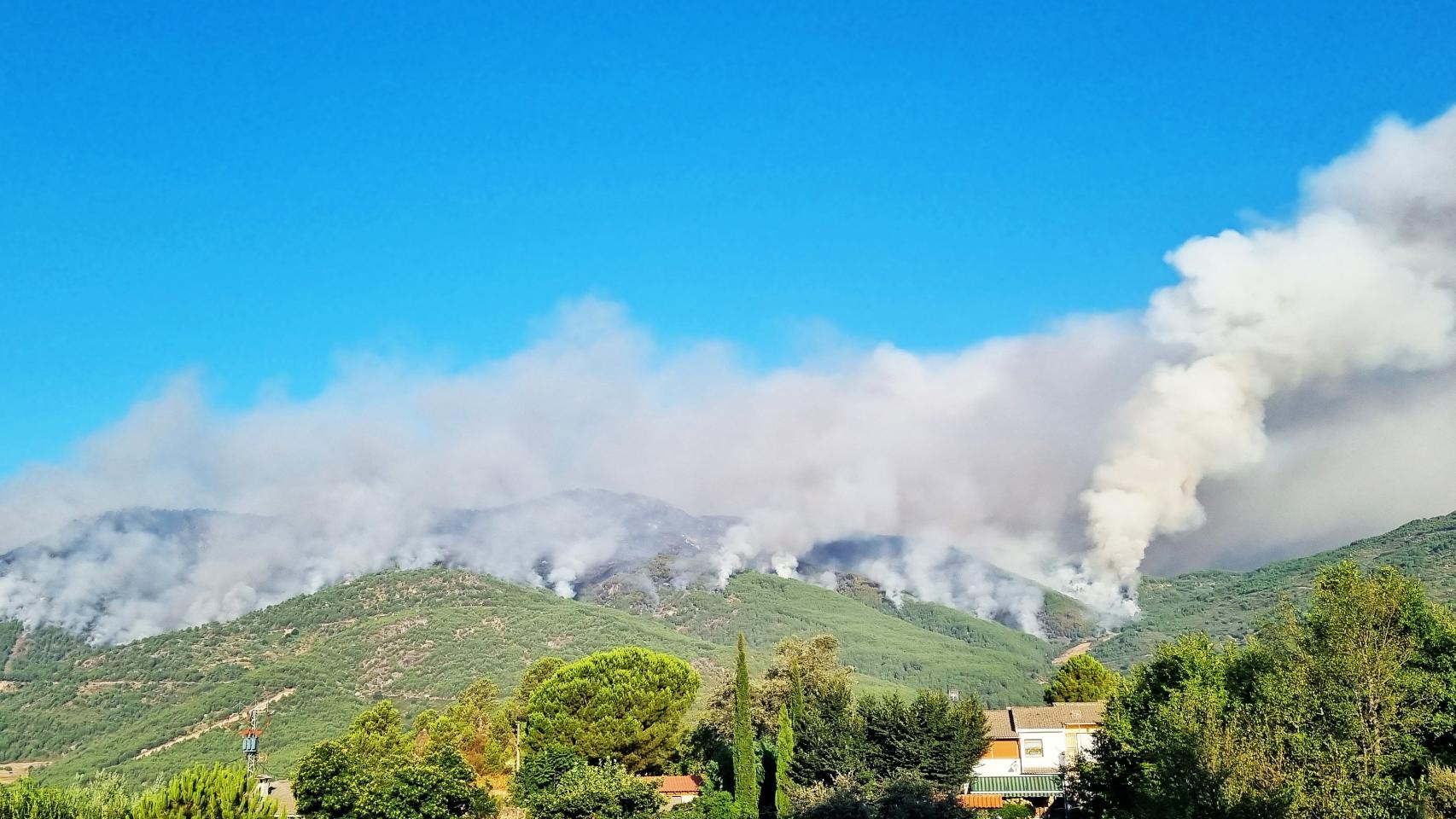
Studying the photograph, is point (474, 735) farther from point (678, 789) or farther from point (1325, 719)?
point (1325, 719)

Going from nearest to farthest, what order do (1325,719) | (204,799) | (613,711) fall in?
(1325,719), (204,799), (613,711)

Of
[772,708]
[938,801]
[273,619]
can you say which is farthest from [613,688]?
[273,619]

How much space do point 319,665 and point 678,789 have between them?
9273 centimetres

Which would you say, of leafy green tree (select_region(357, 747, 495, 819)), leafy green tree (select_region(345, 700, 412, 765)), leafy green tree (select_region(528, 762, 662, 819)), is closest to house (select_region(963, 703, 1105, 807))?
leafy green tree (select_region(528, 762, 662, 819))

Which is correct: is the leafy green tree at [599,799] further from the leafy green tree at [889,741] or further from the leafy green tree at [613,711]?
the leafy green tree at [889,741]

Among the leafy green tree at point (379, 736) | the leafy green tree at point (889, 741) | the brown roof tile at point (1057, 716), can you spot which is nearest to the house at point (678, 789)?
the leafy green tree at point (889, 741)

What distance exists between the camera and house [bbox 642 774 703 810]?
61.8 metres

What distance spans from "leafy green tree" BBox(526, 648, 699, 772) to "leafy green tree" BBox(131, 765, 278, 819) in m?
32.5

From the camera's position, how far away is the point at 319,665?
454 feet

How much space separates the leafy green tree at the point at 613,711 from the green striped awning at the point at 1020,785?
21393 millimetres

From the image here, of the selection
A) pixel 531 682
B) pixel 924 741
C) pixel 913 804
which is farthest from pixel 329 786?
pixel 531 682

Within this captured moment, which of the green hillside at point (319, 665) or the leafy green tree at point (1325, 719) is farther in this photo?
the green hillside at point (319, 665)

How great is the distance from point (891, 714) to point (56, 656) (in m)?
172

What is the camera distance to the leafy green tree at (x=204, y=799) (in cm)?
3297
